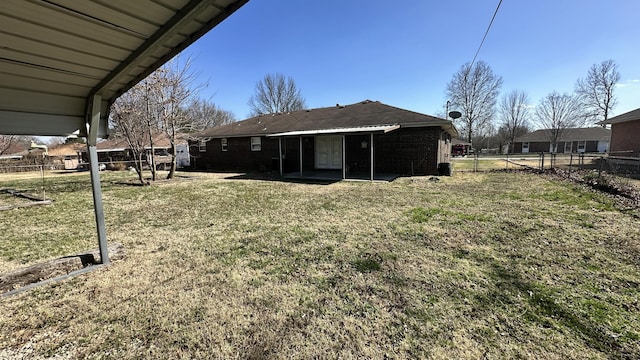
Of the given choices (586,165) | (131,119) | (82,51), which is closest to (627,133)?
(586,165)

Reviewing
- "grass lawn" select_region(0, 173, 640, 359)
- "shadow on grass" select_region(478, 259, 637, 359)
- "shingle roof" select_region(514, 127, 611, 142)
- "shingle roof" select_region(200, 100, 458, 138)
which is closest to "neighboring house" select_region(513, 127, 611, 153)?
"shingle roof" select_region(514, 127, 611, 142)

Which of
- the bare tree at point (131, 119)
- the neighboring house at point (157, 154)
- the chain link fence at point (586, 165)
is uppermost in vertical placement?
the bare tree at point (131, 119)

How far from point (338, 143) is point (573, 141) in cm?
5172

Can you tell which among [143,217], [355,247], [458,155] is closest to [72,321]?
[355,247]

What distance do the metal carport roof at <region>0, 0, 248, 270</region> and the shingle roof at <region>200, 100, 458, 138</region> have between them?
31.5 feet

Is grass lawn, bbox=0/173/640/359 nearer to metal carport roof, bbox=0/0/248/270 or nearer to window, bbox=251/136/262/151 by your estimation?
metal carport roof, bbox=0/0/248/270

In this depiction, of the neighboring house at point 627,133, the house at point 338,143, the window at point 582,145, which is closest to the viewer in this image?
the house at point 338,143

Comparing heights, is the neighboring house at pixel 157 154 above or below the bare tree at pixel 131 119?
below

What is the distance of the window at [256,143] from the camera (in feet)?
56.9

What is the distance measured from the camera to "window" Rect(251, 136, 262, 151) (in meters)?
17.3

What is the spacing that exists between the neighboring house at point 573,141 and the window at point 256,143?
47505 millimetres

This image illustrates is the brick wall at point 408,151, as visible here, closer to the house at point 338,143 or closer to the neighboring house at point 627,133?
the house at point 338,143

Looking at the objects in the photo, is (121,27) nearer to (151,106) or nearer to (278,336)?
A: (278,336)

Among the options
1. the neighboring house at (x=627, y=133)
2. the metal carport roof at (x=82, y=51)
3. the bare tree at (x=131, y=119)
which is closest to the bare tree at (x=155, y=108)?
the bare tree at (x=131, y=119)
